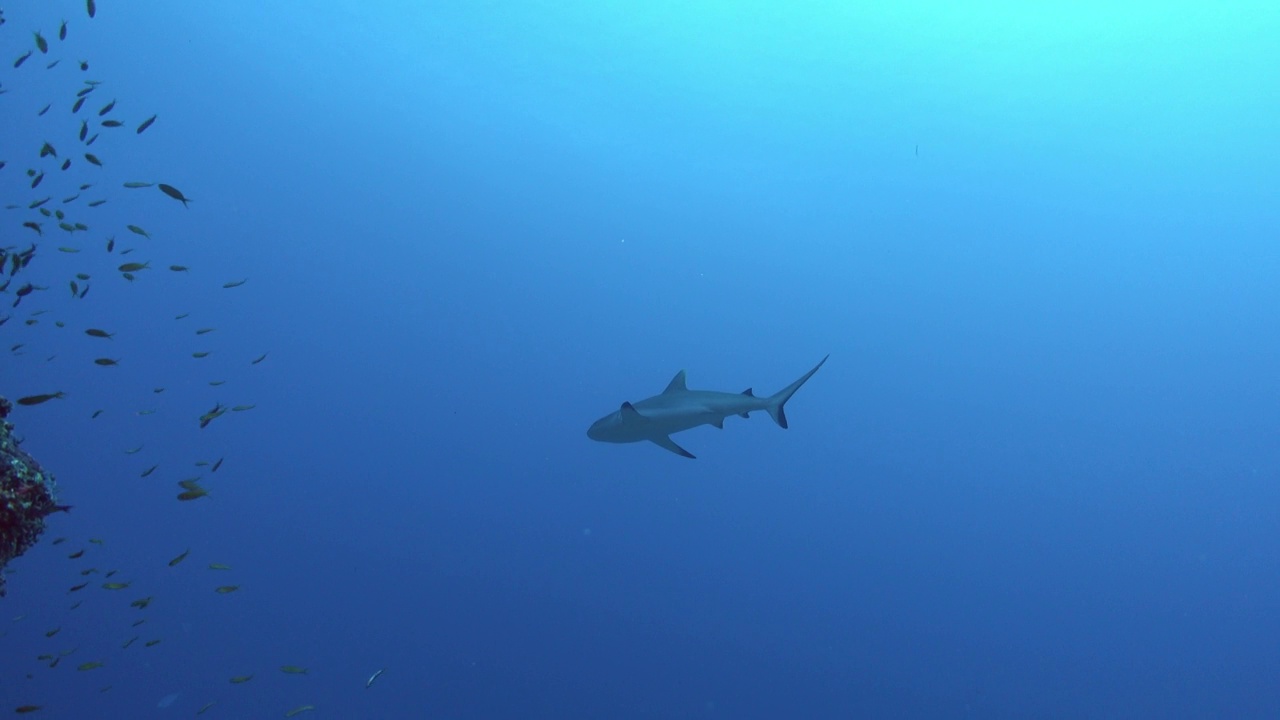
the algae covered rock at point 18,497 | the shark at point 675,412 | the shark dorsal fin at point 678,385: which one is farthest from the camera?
the shark dorsal fin at point 678,385

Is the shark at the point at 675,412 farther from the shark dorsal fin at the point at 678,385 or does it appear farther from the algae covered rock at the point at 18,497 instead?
the algae covered rock at the point at 18,497

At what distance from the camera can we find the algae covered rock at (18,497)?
434 cm

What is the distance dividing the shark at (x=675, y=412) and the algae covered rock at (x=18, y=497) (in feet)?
15.5

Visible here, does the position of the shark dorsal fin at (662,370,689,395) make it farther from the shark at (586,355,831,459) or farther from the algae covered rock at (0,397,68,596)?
the algae covered rock at (0,397,68,596)

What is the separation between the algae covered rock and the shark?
4.73 meters

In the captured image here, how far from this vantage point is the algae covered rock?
4344 mm

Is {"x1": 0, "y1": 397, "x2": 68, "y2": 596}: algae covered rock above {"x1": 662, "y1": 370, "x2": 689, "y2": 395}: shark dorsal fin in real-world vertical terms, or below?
below

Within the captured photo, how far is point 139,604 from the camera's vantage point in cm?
752

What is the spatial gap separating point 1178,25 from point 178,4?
42531 mm

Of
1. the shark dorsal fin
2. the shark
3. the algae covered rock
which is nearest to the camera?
the algae covered rock

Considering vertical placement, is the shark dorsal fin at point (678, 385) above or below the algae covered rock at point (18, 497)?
above

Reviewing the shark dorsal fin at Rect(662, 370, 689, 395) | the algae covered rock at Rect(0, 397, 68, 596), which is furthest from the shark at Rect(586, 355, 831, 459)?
the algae covered rock at Rect(0, 397, 68, 596)

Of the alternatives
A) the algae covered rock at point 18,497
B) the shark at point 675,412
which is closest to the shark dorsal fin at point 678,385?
the shark at point 675,412

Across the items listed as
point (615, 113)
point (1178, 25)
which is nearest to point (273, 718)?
point (615, 113)
